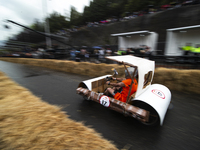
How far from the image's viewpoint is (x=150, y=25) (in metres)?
16.3

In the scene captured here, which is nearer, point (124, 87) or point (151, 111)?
point (151, 111)

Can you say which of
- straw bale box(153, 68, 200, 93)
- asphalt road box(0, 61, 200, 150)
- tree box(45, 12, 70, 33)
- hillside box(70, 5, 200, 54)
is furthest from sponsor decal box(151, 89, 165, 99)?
tree box(45, 12, 70, 33)

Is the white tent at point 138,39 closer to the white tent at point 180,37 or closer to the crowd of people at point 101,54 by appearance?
the white tent at point 180,37

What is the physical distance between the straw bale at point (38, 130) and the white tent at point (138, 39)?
38.1ft

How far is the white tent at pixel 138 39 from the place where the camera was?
11539 mm

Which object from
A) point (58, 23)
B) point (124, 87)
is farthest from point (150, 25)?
point (58, 23)

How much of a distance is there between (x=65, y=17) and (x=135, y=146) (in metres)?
54.0

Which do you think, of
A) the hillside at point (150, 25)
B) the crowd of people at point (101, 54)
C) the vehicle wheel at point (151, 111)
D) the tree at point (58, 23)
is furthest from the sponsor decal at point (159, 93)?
the tree at point (58, 23)

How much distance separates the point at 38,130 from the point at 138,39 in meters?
12.7

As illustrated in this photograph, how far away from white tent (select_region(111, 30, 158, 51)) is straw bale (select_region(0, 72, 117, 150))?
11615mm

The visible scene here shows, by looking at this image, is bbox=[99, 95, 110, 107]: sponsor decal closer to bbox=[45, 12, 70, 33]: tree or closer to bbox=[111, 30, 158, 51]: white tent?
bbox=[111, 30, 158, 51]: white tent

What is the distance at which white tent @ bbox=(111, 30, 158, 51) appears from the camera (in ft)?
37.9

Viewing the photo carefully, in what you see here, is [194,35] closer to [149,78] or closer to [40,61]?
[149,78]

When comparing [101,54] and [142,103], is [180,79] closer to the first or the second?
[142,103]
